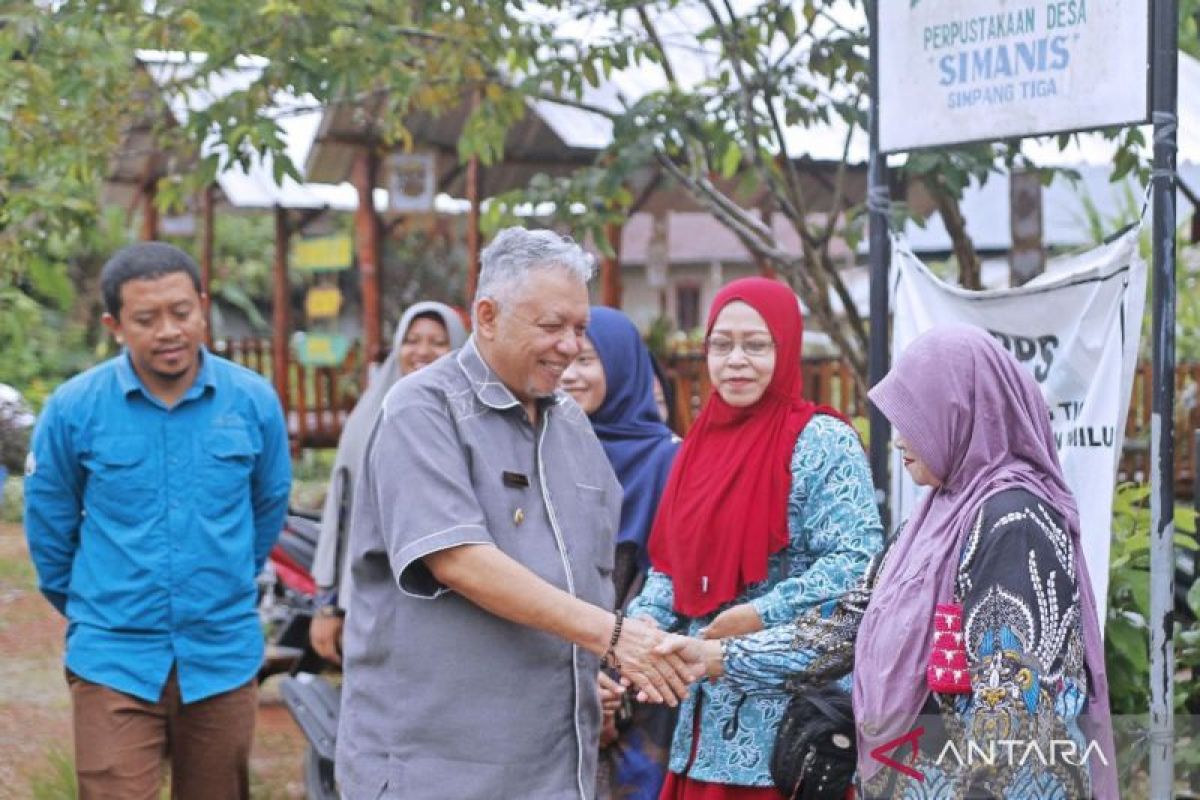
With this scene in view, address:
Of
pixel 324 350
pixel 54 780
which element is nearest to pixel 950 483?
pixel 54 780

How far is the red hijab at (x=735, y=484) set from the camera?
3910 millimetres

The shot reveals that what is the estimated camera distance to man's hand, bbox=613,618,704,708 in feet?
10.9

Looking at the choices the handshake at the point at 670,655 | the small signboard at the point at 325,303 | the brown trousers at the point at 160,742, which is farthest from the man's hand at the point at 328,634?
the small signboard at the point at 325,303

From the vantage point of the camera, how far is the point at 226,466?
475cm

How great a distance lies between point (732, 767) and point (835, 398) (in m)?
8.14

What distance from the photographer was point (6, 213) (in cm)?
686

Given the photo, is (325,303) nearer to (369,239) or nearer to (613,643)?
(369,239)

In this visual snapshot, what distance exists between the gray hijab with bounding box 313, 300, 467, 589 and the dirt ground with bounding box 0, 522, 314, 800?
4.21 feet

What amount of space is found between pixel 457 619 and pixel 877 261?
→ 222 centimetres

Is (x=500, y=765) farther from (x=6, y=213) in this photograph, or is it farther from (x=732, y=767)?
(x=6, y=213)

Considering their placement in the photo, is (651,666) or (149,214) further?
(149,214)

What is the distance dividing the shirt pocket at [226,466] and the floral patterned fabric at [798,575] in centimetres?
152

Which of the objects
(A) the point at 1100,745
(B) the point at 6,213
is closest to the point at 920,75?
(A) the point at 1100,745

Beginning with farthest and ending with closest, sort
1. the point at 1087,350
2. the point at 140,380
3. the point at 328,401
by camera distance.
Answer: the point at 328,401 → the point at 140,380 → the point at 1087,350
